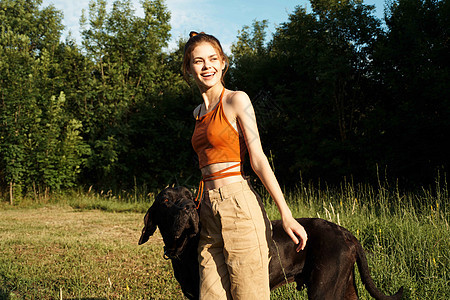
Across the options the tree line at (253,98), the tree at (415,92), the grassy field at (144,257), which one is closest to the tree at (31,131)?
the tree line at (253,98)

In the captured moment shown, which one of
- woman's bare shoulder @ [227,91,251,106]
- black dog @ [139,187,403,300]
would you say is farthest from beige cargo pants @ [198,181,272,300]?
black dog @ [139,187,403,300]

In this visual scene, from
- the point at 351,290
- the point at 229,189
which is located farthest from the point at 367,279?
the point at 229,189

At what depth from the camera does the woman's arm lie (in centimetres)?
176

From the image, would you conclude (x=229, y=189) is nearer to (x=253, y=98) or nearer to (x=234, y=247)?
(x=234, y=247)

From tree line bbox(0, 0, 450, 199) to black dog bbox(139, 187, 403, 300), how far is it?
7259 millimetres

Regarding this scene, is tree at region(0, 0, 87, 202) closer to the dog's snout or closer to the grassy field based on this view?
the grassy field

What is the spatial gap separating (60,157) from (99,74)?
3.89m

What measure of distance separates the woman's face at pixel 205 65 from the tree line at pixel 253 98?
7889 millimetres

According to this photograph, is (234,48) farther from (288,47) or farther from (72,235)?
(72,235)

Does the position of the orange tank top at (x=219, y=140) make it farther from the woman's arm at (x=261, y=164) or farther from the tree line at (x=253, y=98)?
the tree line at (x=253, y=98)

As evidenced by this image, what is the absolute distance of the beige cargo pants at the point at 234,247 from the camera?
177 cm

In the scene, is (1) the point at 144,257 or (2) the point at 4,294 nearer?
(2) the point at 4,294

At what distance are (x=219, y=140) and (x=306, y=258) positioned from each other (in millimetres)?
1358

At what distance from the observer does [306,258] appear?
2.70 metres
